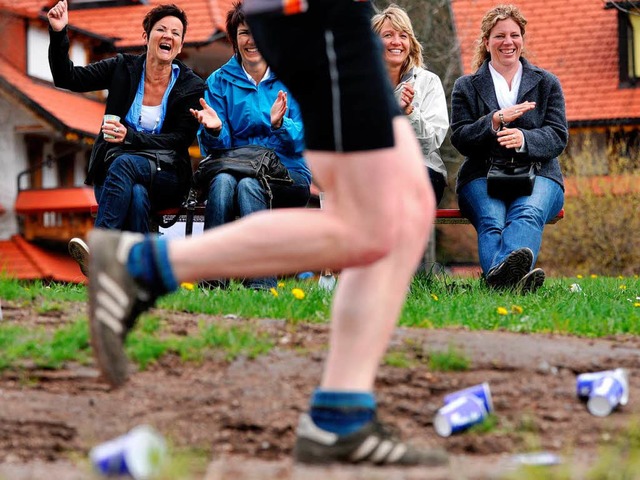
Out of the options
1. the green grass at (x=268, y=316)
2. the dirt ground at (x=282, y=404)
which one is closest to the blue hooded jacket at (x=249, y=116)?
the green grass at (x=268, y=316)

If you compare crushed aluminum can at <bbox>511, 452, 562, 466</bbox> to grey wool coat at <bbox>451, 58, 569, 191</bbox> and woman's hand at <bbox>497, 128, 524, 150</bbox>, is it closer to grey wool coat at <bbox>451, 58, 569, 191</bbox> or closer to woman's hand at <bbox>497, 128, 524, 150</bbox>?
woman's hand at <bbox>497, 128, 524, 150</bbox>

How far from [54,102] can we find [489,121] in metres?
21.3

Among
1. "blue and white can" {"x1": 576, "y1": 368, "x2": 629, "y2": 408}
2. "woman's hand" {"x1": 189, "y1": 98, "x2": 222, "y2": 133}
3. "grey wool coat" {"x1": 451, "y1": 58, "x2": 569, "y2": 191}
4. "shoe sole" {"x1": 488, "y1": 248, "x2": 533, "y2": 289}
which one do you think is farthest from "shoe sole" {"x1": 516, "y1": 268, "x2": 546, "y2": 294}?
"blue and white can" {"x1": 576, "y1": 368, "x2": 629, "y2": 408}

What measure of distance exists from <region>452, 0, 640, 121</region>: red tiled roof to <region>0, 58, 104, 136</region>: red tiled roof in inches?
347

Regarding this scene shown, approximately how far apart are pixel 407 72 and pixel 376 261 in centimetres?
506

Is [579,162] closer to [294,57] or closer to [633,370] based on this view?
[633,370]

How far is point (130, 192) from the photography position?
26.2 ft

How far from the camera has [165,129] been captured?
27.7ft

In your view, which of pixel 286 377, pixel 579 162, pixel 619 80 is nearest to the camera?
pixel 286 377

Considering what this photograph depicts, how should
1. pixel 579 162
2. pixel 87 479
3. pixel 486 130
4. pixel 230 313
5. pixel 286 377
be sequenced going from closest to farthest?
pixel 87 479
pixel 286 377
pixel 230 313
pixel 486 130
pixel 579 162

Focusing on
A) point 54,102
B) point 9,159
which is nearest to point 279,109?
point 54,102

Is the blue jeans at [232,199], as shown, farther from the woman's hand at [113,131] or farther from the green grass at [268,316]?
the woman's hand at [113,131]

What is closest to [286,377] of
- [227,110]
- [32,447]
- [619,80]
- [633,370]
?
[32,447]

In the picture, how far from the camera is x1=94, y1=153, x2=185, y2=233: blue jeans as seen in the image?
792cm
